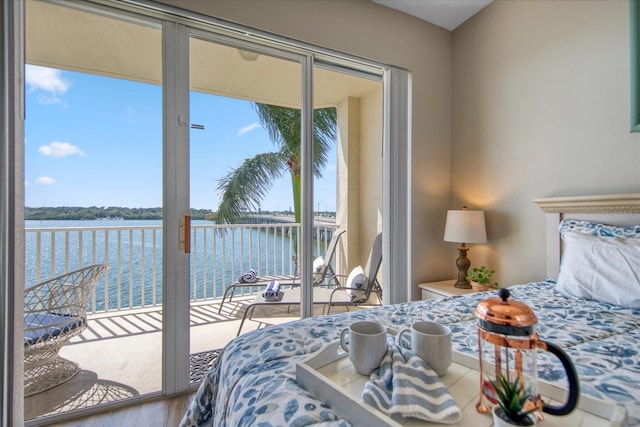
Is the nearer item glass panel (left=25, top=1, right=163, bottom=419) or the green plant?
glass panel (left=25, top=1, right=163, bottom=419)

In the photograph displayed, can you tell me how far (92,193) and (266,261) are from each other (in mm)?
1302

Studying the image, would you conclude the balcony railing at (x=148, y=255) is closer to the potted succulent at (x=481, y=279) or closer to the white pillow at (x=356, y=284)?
the white pillow at (x=356, y=284)

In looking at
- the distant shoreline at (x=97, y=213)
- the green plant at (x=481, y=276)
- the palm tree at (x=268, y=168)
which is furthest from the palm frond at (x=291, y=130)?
the green plant at (x=481, y=276)

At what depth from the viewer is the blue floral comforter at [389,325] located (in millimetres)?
760

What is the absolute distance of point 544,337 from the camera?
47.4 inches

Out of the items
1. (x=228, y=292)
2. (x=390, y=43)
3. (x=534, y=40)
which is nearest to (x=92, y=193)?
(x=228, y=292)

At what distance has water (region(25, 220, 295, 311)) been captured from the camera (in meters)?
1.98

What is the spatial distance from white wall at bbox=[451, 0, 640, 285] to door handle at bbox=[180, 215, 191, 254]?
2.43m

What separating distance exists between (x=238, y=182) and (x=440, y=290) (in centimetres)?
190

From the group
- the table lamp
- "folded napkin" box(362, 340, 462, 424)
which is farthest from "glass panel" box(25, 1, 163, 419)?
the table lamp

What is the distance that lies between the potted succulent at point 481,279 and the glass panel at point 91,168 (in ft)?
7.92

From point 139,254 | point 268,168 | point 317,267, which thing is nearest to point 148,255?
point 139,254

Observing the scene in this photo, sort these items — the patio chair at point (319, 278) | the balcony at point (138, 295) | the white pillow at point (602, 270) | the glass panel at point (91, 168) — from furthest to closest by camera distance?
the patio chair at point (319, 278), the balcony at point (138, 295), the glass panel at point (91, 168), the white pillow at point (602, 270)

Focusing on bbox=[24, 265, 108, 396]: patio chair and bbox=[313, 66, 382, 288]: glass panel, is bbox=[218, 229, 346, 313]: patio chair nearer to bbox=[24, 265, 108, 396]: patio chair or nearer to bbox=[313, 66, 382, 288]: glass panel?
bbox=[313, 66, 382, 288]: glass panel
